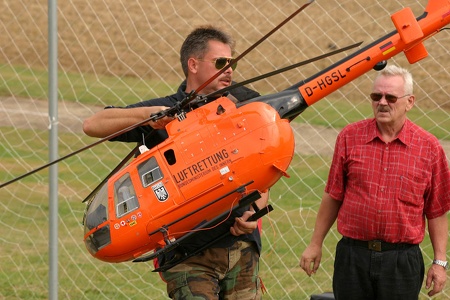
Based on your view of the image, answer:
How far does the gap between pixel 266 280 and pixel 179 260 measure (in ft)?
9.33

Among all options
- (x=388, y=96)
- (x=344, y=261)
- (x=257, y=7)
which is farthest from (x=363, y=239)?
(x=257, y=7)

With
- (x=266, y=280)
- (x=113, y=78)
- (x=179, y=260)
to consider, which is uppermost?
(x=113, y=78)

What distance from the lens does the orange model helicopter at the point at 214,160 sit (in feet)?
15.6

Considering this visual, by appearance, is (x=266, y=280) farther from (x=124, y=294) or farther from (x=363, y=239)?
(x=363, y=239)

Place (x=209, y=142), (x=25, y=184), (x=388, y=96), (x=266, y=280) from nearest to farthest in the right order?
(x=209, y=142) < (x=388, y=96) < (x=266, y=280) < (x=25, y=184)

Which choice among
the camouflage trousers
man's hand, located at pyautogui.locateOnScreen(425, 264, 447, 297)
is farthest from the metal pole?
man's hand, located at pyautogui.locateOnScreen(425, 264, 447, 297)

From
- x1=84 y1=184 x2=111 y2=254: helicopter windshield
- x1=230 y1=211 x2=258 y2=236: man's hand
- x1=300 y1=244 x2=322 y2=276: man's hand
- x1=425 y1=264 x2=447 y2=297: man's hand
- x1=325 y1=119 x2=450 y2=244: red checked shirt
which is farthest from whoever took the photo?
x1=300 y1=244 x2=322 y2=276: man's hand

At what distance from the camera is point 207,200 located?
481cm

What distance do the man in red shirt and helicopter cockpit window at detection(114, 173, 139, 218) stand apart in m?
1.38

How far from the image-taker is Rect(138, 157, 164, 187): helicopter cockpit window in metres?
4.88

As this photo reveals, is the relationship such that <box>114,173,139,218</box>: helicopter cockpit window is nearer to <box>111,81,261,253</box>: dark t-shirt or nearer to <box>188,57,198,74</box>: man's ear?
<box>111,81,261,253</box>: dark t-shirt

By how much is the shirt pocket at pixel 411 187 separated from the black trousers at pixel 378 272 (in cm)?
27

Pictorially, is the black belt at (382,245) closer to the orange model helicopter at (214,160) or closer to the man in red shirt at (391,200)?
the man in red shirt at (391,200)

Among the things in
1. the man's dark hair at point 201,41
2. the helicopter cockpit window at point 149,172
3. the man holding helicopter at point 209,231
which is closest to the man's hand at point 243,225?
the man holding helicopter at point 209,231
